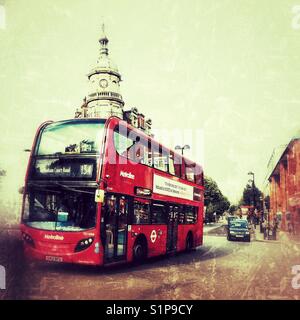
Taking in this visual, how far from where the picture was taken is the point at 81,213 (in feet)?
27.0

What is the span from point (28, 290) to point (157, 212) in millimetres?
5259

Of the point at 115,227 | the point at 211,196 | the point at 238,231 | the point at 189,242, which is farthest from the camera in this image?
the point at 211,196

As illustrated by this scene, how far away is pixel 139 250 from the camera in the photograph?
10.3 m

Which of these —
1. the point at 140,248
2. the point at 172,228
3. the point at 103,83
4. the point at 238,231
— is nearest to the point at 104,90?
the point at 103,83

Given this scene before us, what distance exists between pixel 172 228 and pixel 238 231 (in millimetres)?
12613

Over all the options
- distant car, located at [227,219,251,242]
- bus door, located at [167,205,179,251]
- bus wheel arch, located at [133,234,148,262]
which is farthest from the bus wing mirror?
distant car, located at [227,219,251,242]

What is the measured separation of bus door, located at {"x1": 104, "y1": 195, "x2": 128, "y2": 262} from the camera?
8.60 metres

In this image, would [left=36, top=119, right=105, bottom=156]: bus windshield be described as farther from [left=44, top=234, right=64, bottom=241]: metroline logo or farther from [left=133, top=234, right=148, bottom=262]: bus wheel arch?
[left=133, top=234, right=148, bottom=262]: bus wheel arch

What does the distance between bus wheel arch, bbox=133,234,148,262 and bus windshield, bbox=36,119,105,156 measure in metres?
3.28

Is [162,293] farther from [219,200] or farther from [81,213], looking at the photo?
[219,200]

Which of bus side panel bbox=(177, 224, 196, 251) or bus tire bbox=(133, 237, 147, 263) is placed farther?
bus side panel bbox=(177, 224, 196, 251)

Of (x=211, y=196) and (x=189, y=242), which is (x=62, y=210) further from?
(x=211, y=196)

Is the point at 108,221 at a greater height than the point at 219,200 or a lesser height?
lesser
